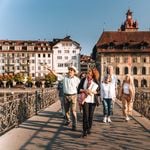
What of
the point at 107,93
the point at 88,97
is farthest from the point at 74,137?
the point at 107,93

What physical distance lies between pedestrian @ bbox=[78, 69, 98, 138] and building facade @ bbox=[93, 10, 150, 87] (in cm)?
10305

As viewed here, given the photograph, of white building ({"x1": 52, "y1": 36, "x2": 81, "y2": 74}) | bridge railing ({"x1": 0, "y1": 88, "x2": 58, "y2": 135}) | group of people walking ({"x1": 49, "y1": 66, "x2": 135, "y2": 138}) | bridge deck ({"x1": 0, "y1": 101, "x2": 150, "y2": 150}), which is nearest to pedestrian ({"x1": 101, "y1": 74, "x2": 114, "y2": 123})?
group of people walking ({"x1": 49, "y1": 66, "x2": 135, "y2": 138})

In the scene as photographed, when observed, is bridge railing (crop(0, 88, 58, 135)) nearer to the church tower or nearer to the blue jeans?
the blue jeans

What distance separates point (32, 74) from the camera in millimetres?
143875

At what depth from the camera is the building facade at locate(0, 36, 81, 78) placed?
139 meters

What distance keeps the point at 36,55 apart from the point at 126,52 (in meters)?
34.6

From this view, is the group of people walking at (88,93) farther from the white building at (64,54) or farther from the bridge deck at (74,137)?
the white building at (64,54)

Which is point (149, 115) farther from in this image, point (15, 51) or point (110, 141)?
point (15, 51)

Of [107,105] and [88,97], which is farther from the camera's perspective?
[107,105]

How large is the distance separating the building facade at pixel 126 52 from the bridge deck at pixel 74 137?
101497 millimetres

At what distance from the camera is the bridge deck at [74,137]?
1116 cm

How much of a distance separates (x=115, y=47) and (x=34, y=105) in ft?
319

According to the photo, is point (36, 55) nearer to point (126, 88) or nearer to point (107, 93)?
point (126, 88)

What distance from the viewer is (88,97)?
532 inches
